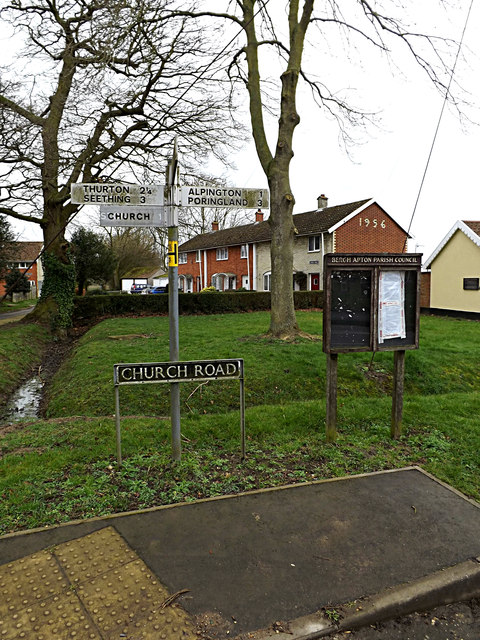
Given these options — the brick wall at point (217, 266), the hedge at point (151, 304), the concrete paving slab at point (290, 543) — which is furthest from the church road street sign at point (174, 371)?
the brick wall at point (217, 266)

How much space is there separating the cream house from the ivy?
679 inches

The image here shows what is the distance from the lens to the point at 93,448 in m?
5.12

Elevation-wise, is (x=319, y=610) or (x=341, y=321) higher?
(x=341, y=321)

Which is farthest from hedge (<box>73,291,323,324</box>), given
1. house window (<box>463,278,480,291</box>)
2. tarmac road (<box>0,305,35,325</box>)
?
house window (<box>463,278,480,291</box>)

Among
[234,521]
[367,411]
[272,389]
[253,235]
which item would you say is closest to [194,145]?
[272,389]

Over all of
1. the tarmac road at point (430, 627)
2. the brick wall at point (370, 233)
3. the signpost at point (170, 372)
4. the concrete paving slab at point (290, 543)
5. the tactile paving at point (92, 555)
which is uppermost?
the brick wall at point (370, 233)

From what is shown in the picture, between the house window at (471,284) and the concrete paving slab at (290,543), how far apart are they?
721 inches

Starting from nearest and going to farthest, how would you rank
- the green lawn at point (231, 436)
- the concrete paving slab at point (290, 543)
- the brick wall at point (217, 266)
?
the concrete paving slab at point (290, 543) < the green lawn at point (231, 436) < the brick wall at point (217, 266)

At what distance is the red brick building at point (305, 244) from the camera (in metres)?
31.4

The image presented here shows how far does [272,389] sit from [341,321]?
3062mm

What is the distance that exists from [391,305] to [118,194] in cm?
332

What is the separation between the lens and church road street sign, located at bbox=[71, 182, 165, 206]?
14.6 ft

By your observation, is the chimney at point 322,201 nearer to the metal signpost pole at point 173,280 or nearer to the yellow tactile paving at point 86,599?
the metal signpost pole at point 173,280

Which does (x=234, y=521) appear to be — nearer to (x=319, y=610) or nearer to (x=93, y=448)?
(x=319, y=610)
